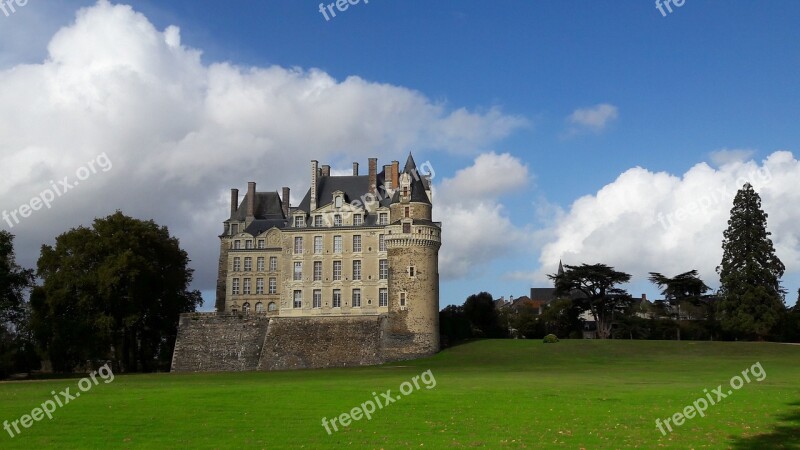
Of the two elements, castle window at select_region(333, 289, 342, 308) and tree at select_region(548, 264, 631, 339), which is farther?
tree at select_region(548, 264, 631, 339)

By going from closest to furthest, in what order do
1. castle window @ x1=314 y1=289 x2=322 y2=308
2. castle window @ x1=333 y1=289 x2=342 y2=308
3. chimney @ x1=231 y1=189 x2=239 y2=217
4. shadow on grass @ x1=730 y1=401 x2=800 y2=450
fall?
shadow on grass @ x1=730 y1=401 x2=800 y2=450 → castle window @ x1=333 y1=289 x2=342 y2=308 → castle window @ x1=314 y1=289 x2=322 y2=308 → chimney @ x1=231 y1=189 x2=239 y2=217

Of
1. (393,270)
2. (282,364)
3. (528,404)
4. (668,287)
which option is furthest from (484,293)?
(528,404)

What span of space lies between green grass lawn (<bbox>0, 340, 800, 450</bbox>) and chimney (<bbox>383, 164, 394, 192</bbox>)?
100 ft

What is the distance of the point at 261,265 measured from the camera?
6419 cm

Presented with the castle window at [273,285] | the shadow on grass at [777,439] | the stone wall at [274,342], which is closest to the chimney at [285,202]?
the castle window at [273,285]

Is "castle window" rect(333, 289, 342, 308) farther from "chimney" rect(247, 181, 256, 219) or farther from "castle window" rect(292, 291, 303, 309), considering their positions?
"chimney" rect(247, 181, 256, 219)

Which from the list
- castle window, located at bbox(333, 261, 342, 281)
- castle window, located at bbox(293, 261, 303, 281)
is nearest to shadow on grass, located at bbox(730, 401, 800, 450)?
castle window, located at bbox(333, 261, 342, 281)

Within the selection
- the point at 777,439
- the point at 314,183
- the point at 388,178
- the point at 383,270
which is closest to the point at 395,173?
the point at 388,178

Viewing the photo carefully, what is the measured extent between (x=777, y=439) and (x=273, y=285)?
2003 inches

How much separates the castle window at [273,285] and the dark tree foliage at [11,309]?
18455 mm

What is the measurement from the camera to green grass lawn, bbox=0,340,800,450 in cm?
1684

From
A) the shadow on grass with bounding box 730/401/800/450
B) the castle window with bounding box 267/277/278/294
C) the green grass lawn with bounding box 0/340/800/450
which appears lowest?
the shadow on grass with bounding box 730/401/800/450

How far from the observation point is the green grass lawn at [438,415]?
16.8 meters

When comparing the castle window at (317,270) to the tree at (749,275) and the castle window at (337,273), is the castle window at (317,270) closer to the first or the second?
the castle window at (337,273)
